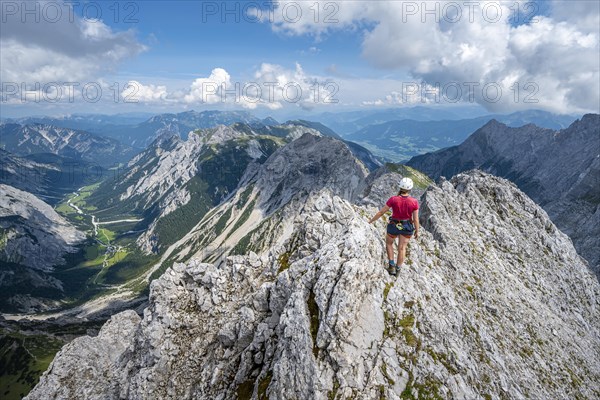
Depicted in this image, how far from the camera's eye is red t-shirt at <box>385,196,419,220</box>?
79.6ft

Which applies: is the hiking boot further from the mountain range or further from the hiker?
the hiker

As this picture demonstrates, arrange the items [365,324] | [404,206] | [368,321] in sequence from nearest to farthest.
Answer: [404,206] → [365,324] → [368,321]

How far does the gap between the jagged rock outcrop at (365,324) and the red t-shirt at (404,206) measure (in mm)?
4974

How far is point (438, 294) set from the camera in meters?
30.2

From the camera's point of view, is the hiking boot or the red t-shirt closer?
the red t-shirt

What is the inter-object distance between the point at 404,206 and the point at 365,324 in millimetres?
9084

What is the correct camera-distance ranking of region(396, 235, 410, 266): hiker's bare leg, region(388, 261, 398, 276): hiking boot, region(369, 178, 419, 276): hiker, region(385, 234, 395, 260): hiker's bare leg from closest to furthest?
region(369, 178, 419, 276): hiker → region(396, 235, 410, 266): hiker's bare leg → region(385, 234, 395, 260): hiker's bare leg → region(388, 261, 398, 276): hiking boot

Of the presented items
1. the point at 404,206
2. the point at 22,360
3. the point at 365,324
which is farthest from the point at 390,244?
the point at 22,360

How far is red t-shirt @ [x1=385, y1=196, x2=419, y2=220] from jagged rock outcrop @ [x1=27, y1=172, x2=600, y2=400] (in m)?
4.97

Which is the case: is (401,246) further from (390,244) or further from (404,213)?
Result: (404,213)

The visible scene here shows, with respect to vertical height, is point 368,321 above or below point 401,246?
below

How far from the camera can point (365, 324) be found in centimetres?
2466

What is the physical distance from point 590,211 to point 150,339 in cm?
24078

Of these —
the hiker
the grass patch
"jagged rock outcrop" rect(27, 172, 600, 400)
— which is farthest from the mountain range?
the grass patch
